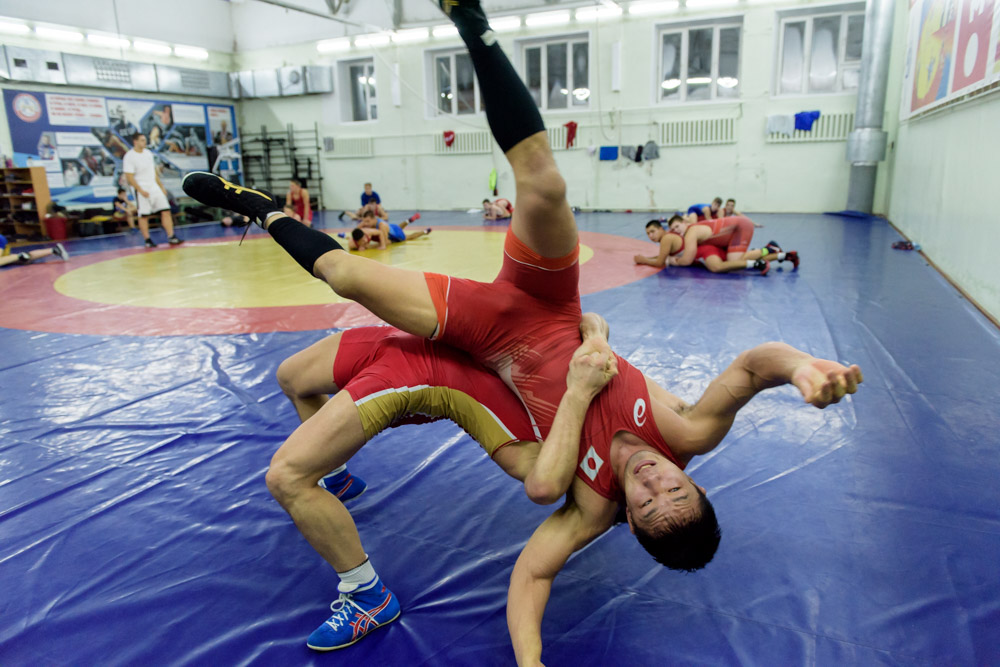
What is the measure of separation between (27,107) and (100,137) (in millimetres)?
1304

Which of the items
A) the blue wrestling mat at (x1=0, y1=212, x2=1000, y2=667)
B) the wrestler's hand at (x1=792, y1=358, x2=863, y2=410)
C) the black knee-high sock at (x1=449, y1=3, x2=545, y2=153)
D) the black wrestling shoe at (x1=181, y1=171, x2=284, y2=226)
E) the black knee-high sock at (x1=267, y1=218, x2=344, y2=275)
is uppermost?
the black knee-high sock at (x1=449, y1=3, x2=545, y2=153)

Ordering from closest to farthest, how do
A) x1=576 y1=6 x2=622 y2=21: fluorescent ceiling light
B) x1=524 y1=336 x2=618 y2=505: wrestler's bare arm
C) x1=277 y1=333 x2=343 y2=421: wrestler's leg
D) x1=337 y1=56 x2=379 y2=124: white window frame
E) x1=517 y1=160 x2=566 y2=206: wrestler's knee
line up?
x1=524 y1=336 x2=618 y2=505: wrestler's bare arm, x1=517 y1=160 x2=566 y2=206: wrestler's knee, x1=277 y1=333 x2=343 y2=421: wrestler's leg, x1=576 y1=6 x2=622 y2=21: fluorescent ceiling light, x1=337 y1=56 x2=379 y2=124: white window frame

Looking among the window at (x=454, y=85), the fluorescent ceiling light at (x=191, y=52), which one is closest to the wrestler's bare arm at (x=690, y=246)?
the window at (x=454, y=85)

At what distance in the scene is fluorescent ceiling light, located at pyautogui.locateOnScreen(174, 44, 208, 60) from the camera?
14031mm

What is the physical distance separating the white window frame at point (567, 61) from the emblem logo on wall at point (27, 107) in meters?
8.96

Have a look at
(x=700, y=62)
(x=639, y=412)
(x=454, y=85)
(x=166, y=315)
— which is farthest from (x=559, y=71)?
(x=639, y=412)

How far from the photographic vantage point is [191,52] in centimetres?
1439

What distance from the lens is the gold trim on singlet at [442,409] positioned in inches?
70.5

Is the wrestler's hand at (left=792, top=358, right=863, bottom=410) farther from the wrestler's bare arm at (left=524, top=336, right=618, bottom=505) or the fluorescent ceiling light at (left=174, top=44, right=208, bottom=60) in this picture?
the fluorescent ceiling light at (left=174, top=44, right=208, bottom=60)

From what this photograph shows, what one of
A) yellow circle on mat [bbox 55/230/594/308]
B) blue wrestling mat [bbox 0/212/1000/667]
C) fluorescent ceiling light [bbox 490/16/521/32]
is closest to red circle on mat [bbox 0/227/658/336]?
yellow circle on mat [bbox 55/230/594/308]

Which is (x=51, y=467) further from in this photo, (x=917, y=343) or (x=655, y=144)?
(x=655, y=144)

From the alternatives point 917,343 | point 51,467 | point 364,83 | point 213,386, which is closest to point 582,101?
point 364,83

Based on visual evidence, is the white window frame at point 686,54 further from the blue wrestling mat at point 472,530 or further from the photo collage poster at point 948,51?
the blue wrestling mat at point 472,530

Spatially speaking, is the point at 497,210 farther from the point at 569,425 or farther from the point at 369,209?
the point at 569,425
